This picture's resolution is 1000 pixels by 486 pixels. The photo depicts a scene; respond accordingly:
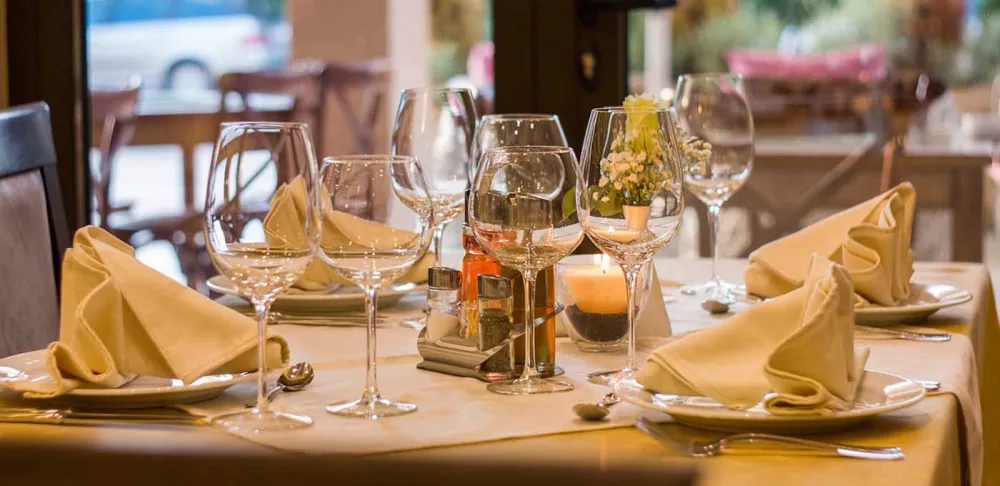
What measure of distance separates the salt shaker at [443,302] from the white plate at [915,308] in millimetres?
445

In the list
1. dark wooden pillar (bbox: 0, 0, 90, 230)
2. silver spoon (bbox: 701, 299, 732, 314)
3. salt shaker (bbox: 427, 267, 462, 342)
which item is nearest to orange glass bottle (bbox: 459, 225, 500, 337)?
salt shaker (bbox: 427, 267, 462, 342)

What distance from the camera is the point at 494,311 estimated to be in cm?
109

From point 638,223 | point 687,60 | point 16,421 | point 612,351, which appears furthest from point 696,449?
point 687,60

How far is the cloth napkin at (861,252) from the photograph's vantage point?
133 cm

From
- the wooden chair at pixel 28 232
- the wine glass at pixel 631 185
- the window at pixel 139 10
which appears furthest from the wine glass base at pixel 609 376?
the window at pixel 139 10

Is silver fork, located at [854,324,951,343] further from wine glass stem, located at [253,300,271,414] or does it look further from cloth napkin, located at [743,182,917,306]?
wine glass stem, located at [253,300,271,414]

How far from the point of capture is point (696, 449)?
85cm

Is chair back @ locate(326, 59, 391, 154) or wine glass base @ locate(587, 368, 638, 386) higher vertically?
chair back @ locate(326, 59, 391, 154)

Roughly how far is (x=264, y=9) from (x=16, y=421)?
86.2 inches

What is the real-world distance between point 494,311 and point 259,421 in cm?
24

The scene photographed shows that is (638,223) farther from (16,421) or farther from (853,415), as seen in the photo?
(16,421)

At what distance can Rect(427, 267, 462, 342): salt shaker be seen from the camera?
111 cm

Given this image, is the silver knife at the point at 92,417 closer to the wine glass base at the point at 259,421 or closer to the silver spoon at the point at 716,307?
the wine glass base at the point at 259,421

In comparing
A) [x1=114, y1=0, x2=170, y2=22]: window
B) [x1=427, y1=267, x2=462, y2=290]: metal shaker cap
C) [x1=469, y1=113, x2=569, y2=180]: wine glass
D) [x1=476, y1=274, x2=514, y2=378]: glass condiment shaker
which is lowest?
[x1=476, y1=274, x2=514, y2=378]: glass condiment shaker
